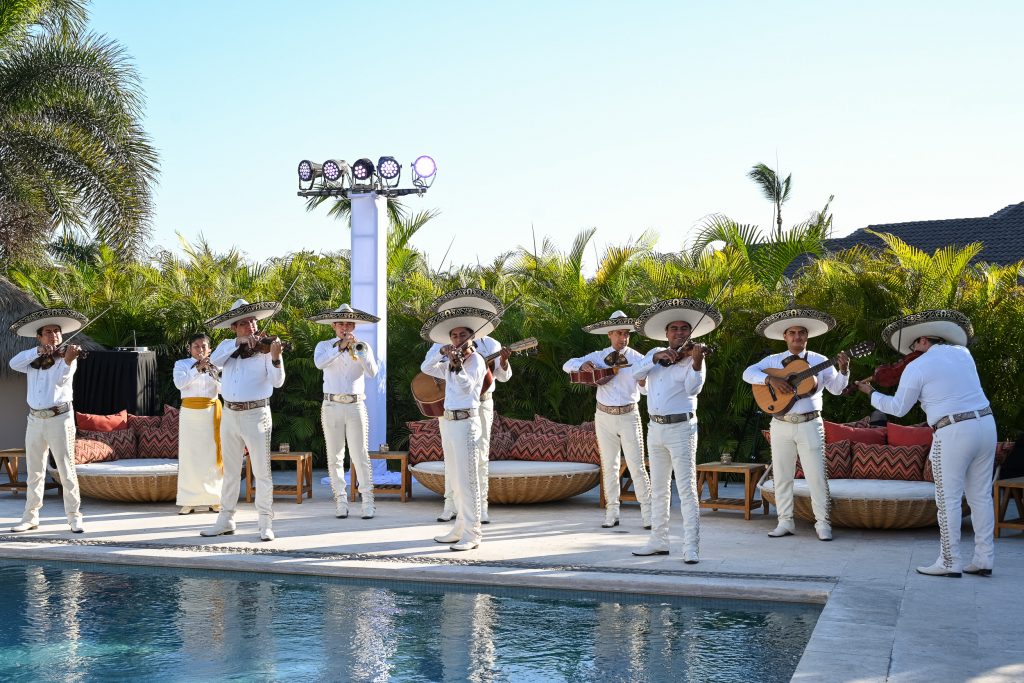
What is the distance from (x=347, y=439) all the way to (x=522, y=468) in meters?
1.64

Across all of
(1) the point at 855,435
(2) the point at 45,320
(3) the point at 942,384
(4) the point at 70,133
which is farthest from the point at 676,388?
(4) the point at 70,133

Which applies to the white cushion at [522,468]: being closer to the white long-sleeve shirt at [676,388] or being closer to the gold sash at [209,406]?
the gold sash at [209,406]

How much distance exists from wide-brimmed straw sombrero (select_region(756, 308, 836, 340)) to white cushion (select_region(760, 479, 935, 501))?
1.21 metres

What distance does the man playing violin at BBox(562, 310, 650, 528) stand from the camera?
357 inches

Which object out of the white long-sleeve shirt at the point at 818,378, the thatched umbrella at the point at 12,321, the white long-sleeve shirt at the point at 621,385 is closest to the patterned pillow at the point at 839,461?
the white long-sleeve shirt at the point at 818,378

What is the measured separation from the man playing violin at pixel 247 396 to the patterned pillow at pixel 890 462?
4778 mm

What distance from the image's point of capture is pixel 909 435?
9.34 metres

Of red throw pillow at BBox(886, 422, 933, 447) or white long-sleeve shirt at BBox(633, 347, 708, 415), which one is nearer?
white long-sleeve shirt at BBox(633, 347, 708, 415)

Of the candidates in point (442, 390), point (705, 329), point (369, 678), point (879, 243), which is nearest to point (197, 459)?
point (442, 390)

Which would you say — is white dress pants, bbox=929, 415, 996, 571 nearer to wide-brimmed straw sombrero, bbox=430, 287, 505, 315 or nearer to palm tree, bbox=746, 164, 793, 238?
wide-brimmed straw sombrero, bbox=430, 287, 505, 315

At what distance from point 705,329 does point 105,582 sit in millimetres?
4396

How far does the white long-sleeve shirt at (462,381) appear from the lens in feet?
26.0

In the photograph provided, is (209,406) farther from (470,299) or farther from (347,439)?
(470,299)


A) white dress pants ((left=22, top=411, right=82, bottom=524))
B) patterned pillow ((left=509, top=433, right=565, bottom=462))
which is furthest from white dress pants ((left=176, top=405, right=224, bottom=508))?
patterned pillow ((left=509, top=433, right=565, bottom=462))
